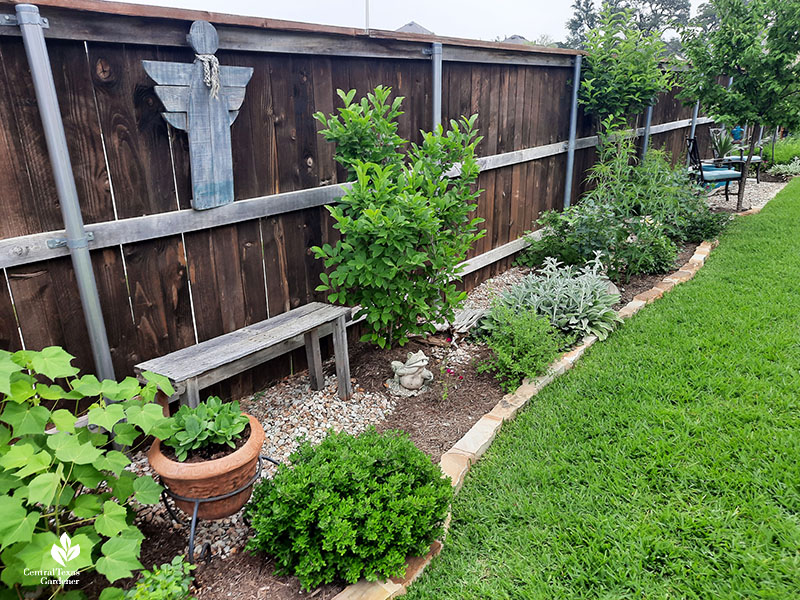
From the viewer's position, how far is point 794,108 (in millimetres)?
5980

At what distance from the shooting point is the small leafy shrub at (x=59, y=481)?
4.84 ft

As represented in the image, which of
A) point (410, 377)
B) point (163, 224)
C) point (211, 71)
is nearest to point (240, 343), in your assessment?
point (163, 224)

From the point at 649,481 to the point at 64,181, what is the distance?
109 inches

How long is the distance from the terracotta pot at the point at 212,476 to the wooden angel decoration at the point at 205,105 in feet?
4.19

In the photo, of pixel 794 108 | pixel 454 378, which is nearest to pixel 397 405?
pixel 454 378

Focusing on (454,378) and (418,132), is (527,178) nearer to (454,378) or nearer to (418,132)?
(418,132)

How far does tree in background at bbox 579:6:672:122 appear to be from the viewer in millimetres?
5887

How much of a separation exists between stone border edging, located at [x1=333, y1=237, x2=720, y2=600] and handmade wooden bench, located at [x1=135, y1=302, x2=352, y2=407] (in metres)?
0.85

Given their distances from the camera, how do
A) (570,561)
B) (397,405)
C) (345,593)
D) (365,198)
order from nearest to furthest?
(345,593), (570,561), (365,198), (397,405)

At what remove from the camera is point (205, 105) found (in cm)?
261

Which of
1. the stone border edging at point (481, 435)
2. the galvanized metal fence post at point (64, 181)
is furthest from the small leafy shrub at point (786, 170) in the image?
the galvanized metal fence post at point (64, 181)

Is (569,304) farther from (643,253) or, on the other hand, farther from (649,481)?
(649,481)

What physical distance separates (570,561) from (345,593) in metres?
0.85

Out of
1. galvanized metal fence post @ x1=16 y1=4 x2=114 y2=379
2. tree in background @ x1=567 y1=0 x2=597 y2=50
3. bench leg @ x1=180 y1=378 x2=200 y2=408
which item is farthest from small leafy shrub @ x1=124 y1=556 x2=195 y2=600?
tree in background @ x1=567 y1=0 x2=597 y2=50
